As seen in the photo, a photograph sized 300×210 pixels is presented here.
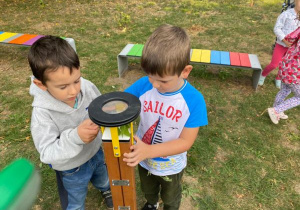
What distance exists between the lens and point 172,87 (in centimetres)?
158

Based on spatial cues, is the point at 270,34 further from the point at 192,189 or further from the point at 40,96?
the point at 40,96

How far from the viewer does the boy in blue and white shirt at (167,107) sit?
143 centimetres

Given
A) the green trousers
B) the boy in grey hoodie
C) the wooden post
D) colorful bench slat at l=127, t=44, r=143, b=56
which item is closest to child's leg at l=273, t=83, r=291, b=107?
the green trousers

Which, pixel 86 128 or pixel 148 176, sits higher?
pixel 86 128

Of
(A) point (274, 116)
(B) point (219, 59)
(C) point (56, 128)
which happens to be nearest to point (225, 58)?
(B) point (219, 59)

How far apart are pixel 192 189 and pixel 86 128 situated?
1.93m

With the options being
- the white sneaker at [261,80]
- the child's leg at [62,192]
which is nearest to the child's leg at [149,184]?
the child's leg at [62,192]

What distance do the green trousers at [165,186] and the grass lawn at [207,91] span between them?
499 millimetres

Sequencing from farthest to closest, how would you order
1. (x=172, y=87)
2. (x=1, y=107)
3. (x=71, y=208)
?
(x=1, y=107) → (x=71, y=208) → (x=172, y=87)

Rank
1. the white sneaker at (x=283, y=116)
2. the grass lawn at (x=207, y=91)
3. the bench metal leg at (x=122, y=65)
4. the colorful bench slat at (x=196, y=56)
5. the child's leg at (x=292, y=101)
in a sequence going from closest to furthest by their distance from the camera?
the grass lawn at (x=207, y=91)
the child's leg at (x=292, y=101)
the white sneaker at (x=283, y=116)
the colorful bench slat at (x=196, y=56)
the bench metal leg at (x=122, y=65)

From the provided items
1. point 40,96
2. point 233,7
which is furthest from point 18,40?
point 233,7

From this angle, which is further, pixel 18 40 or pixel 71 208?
pixel 18 40

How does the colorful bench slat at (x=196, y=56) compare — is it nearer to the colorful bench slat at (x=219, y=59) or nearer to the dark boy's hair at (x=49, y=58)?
the colorful bench slat at (x=219, y=59)

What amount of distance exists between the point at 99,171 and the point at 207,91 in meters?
2.92
